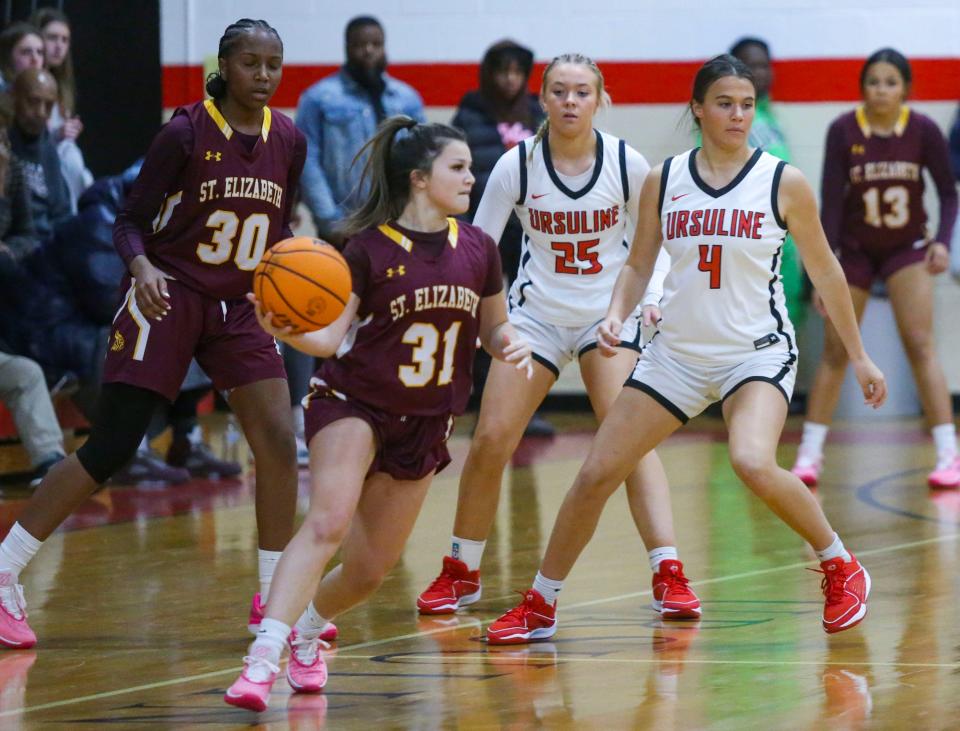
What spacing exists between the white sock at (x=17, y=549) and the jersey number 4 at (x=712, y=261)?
87.8 inches

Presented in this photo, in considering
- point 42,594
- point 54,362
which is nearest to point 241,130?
point 42,594

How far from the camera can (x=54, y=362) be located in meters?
8.88

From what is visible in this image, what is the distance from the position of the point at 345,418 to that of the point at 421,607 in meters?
1.41

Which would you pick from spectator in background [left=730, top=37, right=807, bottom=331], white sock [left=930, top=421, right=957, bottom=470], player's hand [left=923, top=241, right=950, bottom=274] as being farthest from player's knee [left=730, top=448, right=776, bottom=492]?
spectator in background [left=730, top=37, right=807, bottom=331]

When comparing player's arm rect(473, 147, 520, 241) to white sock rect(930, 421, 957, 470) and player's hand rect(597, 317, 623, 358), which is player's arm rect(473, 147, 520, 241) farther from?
white sock rect(930, 421, 957, 470)

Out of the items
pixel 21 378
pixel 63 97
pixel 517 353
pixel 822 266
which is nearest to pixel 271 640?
pixel 517 353

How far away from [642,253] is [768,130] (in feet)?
18.6

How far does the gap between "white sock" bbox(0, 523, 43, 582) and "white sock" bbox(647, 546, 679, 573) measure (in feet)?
6.52

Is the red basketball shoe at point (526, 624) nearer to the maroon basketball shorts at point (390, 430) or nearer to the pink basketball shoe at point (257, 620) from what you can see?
the pink basketball shoe at point (257, 620)

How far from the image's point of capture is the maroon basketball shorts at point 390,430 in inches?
183

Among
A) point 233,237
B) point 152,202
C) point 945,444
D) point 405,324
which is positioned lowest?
point 945,444

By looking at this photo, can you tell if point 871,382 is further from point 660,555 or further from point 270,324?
point 270,324

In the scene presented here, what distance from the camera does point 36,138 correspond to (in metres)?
9.02

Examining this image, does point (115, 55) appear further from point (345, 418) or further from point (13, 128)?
point (345, 418)
